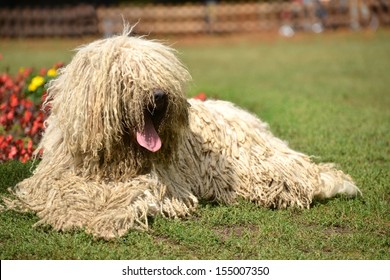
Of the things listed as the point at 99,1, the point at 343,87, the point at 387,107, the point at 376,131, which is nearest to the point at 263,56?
the point at 343,87

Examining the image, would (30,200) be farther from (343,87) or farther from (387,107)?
(343,87)

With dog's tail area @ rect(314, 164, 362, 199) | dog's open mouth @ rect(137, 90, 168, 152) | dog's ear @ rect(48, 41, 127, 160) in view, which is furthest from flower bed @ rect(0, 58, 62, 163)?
dog's tail area @ rect(314, 164, 362, 199)

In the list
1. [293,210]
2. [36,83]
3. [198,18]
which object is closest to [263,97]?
A: [36,83]

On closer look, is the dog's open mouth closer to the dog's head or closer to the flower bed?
the dog's head

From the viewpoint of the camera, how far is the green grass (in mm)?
5293

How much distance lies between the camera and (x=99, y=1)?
111ft

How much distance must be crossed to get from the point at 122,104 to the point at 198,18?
24533 mm

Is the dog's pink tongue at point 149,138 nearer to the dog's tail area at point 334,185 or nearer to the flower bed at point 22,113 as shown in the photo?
the dog's tail area at point 334,185

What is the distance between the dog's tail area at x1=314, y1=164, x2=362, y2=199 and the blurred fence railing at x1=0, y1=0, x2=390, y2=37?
72.1ft

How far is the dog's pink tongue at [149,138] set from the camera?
18.0 ft

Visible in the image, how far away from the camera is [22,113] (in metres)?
8.98

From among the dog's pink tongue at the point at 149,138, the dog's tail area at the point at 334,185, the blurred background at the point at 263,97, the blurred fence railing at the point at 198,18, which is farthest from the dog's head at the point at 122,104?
the blurred fence railing at the point at 198,18

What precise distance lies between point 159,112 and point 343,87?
934 centimetres

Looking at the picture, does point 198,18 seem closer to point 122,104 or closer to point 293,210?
point 293,210
